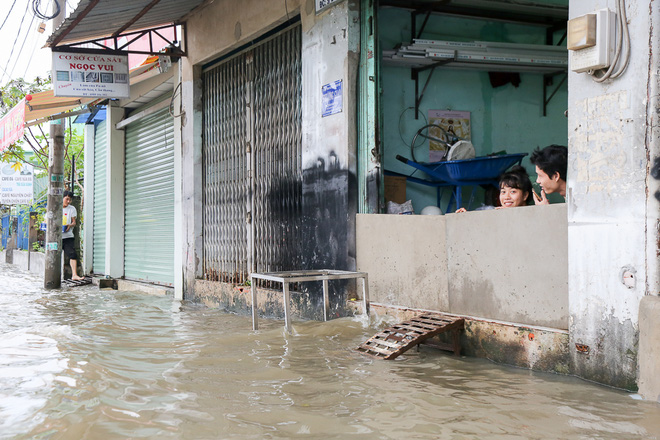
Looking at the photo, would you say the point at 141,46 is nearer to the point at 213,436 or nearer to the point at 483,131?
the point at 483,131

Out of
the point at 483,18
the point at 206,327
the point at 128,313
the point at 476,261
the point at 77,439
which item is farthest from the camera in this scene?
the point at 128,313

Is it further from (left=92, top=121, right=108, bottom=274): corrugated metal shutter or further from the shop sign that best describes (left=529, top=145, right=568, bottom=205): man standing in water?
(left=92, top=121, right=108, bottom=274): corrugated metal shutter

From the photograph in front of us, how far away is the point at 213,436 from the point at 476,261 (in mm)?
2838

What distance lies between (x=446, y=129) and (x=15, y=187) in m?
21.2

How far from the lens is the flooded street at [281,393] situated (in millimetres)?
3156

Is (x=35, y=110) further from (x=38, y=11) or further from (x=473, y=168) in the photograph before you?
(x=473, y=168)

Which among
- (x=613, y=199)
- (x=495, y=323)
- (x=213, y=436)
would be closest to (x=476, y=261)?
(x=495, y=323)

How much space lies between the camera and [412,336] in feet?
15.8

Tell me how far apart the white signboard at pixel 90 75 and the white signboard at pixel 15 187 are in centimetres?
1593

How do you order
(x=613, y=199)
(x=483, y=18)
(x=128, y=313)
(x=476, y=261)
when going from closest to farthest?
(x=613, y=199) → (x=476, y=261) → (x=483, y=18) → (x=128, y=313)

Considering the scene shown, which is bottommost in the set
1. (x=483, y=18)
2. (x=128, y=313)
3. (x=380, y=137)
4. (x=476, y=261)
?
(x=128, y=313)

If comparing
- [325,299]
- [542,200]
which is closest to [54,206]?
[325,299]

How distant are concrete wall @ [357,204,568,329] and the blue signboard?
48.4 inches

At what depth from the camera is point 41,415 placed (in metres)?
3.46
